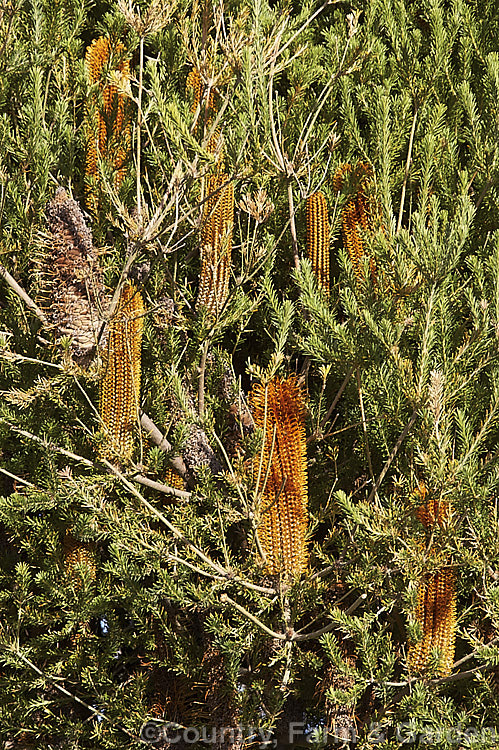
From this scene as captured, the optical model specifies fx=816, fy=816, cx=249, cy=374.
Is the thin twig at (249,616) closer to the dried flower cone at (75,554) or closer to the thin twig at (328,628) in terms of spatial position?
the thin twig at (328,628)

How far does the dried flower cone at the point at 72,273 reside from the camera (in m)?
3.51

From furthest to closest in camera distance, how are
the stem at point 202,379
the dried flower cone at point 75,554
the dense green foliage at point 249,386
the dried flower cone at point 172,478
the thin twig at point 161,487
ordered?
the dried flower cone at point 75,554
the dried flower cone at point 172,478
the stem at point 202,379
the thin twig at point 161,487
the dense green foliage at point 249,386

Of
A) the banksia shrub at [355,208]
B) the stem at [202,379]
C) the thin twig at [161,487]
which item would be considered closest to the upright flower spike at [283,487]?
the stem at [202,379]

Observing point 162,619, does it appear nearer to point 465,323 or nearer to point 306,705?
point 306,705

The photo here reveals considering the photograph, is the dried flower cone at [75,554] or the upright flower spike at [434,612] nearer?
the upright flower spike at [434,612]

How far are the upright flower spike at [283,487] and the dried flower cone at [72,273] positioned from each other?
0.81 m

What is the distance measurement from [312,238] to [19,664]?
2661 millimetres

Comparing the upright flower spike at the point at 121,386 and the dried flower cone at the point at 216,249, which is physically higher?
the dried flower cone at the point at 216,249

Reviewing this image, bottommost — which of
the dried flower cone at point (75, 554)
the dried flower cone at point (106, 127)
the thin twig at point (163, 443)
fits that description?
the dried flower cone at point (75, 554)

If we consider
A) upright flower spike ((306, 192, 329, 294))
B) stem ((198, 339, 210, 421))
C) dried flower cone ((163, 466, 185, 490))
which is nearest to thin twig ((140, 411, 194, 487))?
dried flower cone ((163, 466, 185, 490))

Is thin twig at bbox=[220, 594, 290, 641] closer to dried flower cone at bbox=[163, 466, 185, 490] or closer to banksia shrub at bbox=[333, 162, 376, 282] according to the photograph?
dried flower cone at bbox=[163, 466, 185, 490]

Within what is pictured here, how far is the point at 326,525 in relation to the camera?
479 centimetres

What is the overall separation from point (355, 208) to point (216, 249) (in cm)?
107

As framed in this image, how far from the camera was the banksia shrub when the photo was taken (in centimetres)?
445
